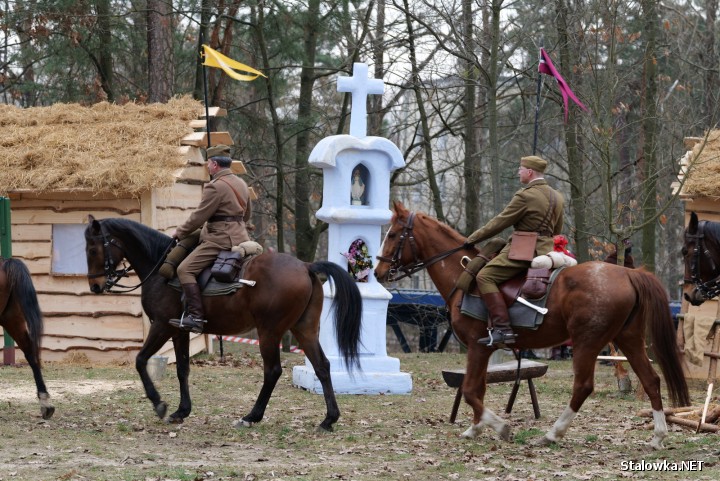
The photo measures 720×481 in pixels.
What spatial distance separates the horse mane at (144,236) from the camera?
34.5 feet

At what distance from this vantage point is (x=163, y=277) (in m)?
10.4

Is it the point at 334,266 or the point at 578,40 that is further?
the point at 578,40

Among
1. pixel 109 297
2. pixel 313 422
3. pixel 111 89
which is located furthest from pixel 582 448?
pixel 111 89

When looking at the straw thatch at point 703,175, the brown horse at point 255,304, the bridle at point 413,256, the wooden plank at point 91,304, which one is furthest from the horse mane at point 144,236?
the straw thatch at point 703,175

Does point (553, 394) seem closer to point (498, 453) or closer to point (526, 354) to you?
point (498, 453)

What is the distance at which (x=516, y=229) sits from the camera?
31.9ft

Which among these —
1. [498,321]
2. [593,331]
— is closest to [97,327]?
[498,321]

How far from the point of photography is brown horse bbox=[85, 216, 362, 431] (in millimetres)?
10000

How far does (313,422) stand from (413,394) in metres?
3.19

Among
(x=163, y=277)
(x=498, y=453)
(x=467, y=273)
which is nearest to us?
(x=498, y=453)

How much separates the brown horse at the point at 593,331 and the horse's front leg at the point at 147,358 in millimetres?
3036

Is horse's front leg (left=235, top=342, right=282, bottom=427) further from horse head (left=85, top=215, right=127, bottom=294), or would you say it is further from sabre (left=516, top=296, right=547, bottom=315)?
sabre (left=516, top=296, right=547, bottom=315)

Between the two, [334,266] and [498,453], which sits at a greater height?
[334,266]

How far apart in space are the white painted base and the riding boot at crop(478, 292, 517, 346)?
4.02 m
